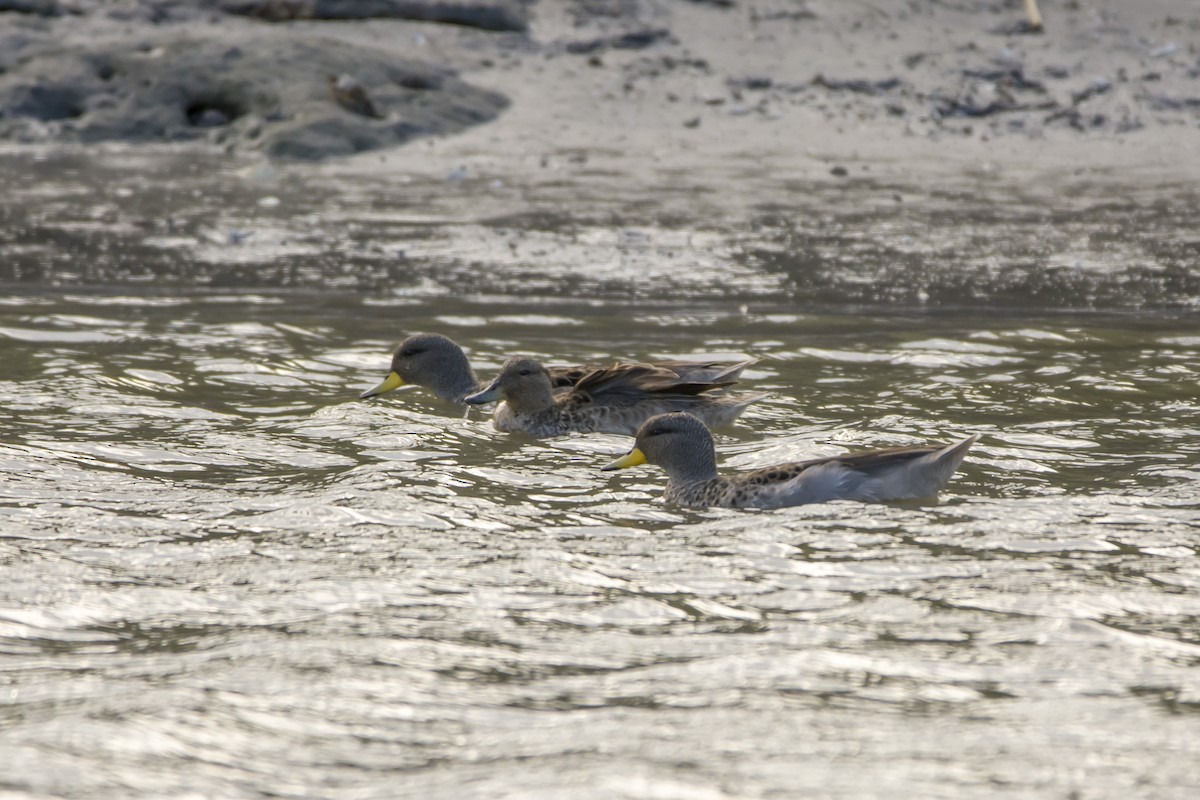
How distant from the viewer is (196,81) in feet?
61.2

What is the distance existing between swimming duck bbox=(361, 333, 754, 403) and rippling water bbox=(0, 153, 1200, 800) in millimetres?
197

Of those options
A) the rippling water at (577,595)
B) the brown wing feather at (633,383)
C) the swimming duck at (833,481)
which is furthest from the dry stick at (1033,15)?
the swimming duck at (833,481)

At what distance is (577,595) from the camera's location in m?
6.08

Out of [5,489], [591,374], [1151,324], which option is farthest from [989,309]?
[5,489]

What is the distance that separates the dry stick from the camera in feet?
64.6

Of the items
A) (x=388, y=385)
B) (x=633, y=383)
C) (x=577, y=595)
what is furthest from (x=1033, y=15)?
(x=577, y=595)

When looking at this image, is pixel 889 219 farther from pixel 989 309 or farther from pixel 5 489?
pixel 5 489

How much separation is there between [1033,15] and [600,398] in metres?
12.4

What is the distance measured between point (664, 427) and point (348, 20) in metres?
13.9

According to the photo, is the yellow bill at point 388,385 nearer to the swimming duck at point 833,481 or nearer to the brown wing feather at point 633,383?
the brown wing feather at point 633,383

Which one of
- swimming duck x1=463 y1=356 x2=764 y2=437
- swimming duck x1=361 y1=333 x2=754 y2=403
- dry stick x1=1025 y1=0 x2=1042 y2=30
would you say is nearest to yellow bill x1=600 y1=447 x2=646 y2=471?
swimming duck x1=463 y1=356 x2=764 y2=437

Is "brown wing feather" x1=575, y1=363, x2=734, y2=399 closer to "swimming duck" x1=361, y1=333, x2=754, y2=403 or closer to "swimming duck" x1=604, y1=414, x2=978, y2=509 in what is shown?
"swimming duck" x1=361, y1=333, x2=754, y2=403

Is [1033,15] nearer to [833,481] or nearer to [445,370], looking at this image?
[445,370]

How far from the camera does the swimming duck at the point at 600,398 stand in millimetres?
9109
